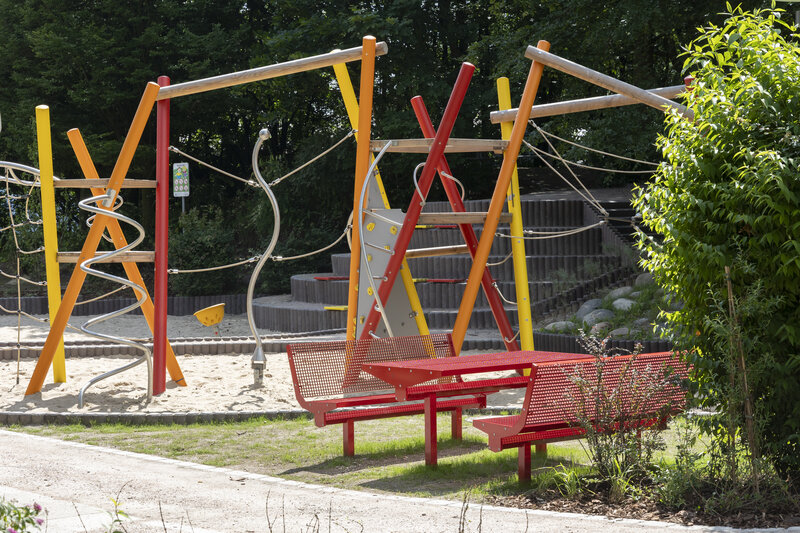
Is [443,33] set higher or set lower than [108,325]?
higher

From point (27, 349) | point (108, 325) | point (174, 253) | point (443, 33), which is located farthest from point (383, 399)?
point (443, 33)

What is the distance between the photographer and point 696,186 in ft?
15.5

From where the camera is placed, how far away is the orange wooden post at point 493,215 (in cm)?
757

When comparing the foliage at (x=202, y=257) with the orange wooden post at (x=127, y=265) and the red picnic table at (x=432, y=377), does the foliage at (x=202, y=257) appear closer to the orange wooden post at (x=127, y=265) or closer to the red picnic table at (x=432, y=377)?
the orange wooden post at (x=127, y=265)

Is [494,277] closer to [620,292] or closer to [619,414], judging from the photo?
[620,292]

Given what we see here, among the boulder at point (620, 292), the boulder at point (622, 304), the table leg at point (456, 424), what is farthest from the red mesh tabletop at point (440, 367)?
the boulder at point (620, 292)

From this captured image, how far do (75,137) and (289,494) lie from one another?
540 cm

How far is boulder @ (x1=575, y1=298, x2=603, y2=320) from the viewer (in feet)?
41.9

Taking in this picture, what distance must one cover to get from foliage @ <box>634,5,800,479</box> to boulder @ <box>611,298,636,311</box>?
7.20 meters

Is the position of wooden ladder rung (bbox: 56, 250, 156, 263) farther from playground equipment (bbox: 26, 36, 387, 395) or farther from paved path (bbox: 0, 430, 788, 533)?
paved path (bbox: 0, 430, 788, 533)

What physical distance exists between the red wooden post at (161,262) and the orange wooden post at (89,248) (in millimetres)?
206

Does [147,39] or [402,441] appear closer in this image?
[402,441]

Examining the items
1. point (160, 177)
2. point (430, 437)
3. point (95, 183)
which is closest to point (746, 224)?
point (430, 437)

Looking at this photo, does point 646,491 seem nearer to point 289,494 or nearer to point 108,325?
point 289,494
